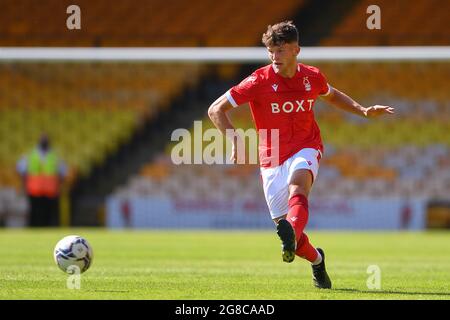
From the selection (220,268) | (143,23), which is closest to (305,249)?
(220,268)

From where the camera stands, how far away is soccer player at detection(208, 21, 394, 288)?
8.30 m

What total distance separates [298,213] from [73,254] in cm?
229

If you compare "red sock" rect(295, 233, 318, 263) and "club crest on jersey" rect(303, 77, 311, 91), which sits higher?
"club crest on jersey" rect(303, 77, 311, 91)

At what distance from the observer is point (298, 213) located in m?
7.96

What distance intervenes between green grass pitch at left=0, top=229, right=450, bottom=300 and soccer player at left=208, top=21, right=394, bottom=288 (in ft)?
2.57

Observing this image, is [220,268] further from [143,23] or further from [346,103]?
[143,23]

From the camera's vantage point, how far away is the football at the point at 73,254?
29.4 feet

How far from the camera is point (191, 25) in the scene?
26094mm

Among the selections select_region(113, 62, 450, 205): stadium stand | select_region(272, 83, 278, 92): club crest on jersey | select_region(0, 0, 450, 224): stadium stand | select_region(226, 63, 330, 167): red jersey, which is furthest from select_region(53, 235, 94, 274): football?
select_region(0, 0, 450, 224): stadium stand

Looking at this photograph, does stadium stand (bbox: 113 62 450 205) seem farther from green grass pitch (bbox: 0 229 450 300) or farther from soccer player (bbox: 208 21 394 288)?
soccer player (bbox: 208 21 394 288)

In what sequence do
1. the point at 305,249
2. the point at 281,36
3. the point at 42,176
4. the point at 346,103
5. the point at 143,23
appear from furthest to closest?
1. the point at 143,23
2. the point at 42,176
3. the point at 346,103
4. the point at 305,249
5. the point at 281,36

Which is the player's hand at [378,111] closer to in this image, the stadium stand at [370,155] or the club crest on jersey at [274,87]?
the club crest on jersey at [274,87]

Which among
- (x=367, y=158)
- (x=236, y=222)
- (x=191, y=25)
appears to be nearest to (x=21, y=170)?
(x=236, y=222)
